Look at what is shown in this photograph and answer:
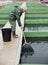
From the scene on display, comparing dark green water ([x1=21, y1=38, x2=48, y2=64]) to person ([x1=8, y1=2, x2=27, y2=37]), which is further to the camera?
person ([x1=8, y1=2, x2=27, y2=37])

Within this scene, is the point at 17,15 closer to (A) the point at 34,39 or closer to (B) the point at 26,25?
(A) the point at 34,39

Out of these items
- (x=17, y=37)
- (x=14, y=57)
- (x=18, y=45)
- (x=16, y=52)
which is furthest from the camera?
(x=17, y=37)

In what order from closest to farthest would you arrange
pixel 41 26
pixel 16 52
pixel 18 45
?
pixel 16 52 < pixel 18 45 < pixel 41 26

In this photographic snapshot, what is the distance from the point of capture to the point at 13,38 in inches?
223

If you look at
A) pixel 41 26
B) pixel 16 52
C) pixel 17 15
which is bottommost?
pixel 41 26

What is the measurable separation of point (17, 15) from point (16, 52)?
1.28 m

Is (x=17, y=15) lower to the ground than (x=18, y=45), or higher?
higher

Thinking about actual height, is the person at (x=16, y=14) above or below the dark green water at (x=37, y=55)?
above

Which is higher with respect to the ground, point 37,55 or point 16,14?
point 16,14

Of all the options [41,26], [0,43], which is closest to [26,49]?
[0,43]

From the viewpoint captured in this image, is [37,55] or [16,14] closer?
[37,55]

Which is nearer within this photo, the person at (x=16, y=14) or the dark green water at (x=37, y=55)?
the dark green water at (x=37, y=55)

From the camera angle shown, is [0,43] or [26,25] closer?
[0,43]

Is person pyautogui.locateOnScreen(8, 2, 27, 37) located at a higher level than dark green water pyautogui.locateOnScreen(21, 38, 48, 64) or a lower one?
higher
